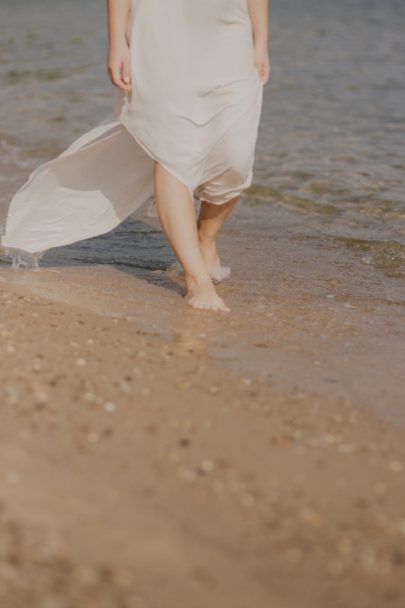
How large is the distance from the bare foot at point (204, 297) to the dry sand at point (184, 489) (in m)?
0.89

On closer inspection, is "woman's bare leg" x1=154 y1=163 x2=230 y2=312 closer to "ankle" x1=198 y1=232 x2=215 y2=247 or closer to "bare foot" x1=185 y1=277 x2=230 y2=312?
"bare foot" x1=185 y1=277 x2=230 y2=312

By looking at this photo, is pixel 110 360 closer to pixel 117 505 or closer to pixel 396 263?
pixel 117 505

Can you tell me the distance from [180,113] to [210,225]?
0.76 m

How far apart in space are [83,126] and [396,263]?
5.13 meters

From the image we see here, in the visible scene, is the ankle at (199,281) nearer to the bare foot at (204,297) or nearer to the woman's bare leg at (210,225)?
the bare foot at (204,297)

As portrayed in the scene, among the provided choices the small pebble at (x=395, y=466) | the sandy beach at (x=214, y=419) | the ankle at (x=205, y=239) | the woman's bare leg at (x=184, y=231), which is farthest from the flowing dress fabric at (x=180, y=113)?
the small pebble at (x=395, y=466)

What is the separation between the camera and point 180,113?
4594 millimetres

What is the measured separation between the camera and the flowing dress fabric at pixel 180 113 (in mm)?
4539

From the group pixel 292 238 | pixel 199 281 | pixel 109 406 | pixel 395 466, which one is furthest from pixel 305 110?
pixel 395 466

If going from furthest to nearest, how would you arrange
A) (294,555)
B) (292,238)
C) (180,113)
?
1. (292,238)
2. (180,113)
3. (294,555)

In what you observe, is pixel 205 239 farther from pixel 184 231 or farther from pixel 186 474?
pixel 186 474

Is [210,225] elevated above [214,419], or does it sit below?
below

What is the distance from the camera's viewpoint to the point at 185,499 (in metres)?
2.75

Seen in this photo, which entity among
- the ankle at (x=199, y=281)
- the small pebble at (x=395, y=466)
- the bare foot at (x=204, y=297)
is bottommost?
the bare foot at (x=204, y=297)
